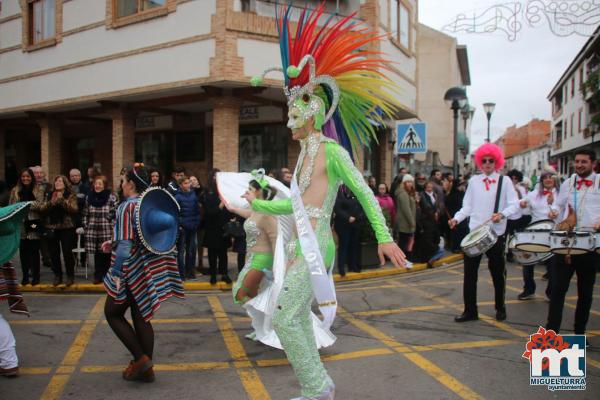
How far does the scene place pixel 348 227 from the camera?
9320 millimetres

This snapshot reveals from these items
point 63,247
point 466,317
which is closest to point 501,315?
point 466,317

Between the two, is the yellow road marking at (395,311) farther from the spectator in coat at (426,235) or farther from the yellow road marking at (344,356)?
the spectator in coat at (426,235)

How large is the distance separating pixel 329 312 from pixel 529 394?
1.69m

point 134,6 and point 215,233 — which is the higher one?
point 134,6

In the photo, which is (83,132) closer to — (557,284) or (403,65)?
(403,65)

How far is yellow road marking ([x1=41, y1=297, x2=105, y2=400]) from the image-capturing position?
396cm

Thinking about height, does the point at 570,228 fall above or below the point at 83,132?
below

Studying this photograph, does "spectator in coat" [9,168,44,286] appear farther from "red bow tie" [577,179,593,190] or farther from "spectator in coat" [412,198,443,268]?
"red bow tie" [577,179,593,190]

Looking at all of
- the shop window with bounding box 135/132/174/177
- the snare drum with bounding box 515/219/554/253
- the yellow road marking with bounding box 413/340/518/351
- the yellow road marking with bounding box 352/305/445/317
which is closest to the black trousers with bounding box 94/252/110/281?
the yellow road marking with bounding box 352/305/445/317

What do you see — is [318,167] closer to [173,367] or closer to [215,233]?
[173,367]

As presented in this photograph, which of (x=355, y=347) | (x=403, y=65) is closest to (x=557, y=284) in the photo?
(x=355, y=347)

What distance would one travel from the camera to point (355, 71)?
3893 millimetres

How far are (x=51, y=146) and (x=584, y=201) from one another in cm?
1802

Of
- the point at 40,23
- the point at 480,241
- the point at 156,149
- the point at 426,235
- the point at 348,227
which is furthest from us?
the point at 156,149
